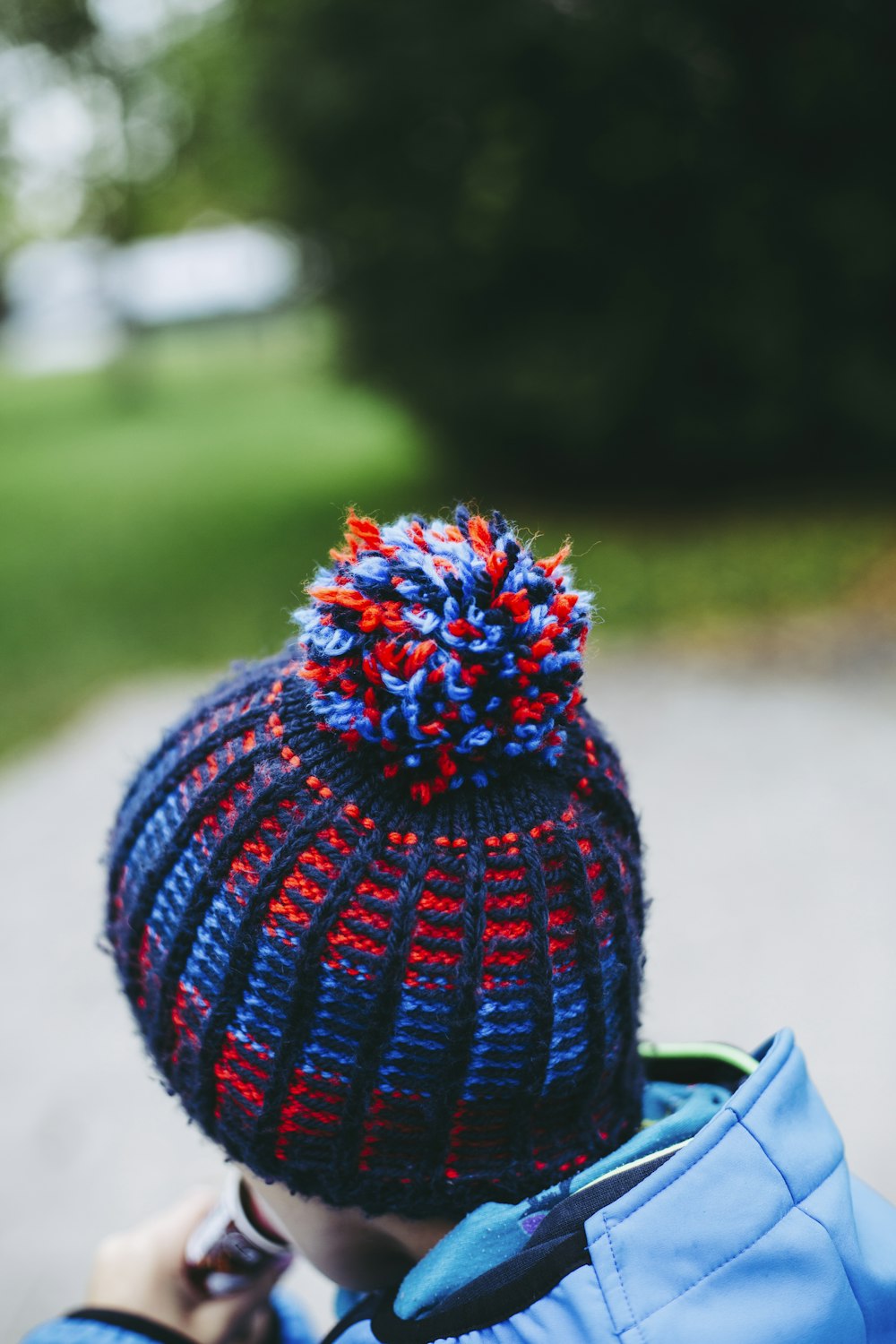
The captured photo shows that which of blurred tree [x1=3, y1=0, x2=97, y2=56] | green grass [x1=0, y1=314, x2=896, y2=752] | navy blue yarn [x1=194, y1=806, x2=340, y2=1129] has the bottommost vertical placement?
navy blue yarn [x1=194, y1=806, x2=340, y2=1129]

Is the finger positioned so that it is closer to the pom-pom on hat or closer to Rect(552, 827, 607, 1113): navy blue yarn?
Rect(552, 827, 607, 1113): navy blue yarn

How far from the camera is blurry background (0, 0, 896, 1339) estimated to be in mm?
3000

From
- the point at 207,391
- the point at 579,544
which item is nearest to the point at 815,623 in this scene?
the point at 579,544

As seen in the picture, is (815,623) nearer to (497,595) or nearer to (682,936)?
(682,936)

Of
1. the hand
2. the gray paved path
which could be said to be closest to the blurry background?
the gray paved path

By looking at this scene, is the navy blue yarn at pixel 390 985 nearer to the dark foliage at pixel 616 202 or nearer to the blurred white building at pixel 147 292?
the dark foliage at pixel 616 202

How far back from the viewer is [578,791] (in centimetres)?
109

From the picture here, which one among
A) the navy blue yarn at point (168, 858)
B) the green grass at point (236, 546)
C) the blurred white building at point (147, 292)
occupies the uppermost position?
the blurred white building at point (147, 292)

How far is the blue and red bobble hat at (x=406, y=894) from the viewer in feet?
3.19

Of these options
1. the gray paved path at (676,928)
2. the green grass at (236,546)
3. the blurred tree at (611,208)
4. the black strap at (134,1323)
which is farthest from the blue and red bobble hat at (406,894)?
the blurred tree at (611,208)

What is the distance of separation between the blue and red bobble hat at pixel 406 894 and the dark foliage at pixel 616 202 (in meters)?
6.65

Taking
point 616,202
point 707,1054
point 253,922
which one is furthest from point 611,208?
point 253,922

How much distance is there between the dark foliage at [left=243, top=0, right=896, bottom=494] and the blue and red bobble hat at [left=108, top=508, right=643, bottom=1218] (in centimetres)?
665

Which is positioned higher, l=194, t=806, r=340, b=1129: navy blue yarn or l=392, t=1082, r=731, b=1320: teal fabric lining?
l=194, t=806, r=340, b=1129: navy blue yarn
